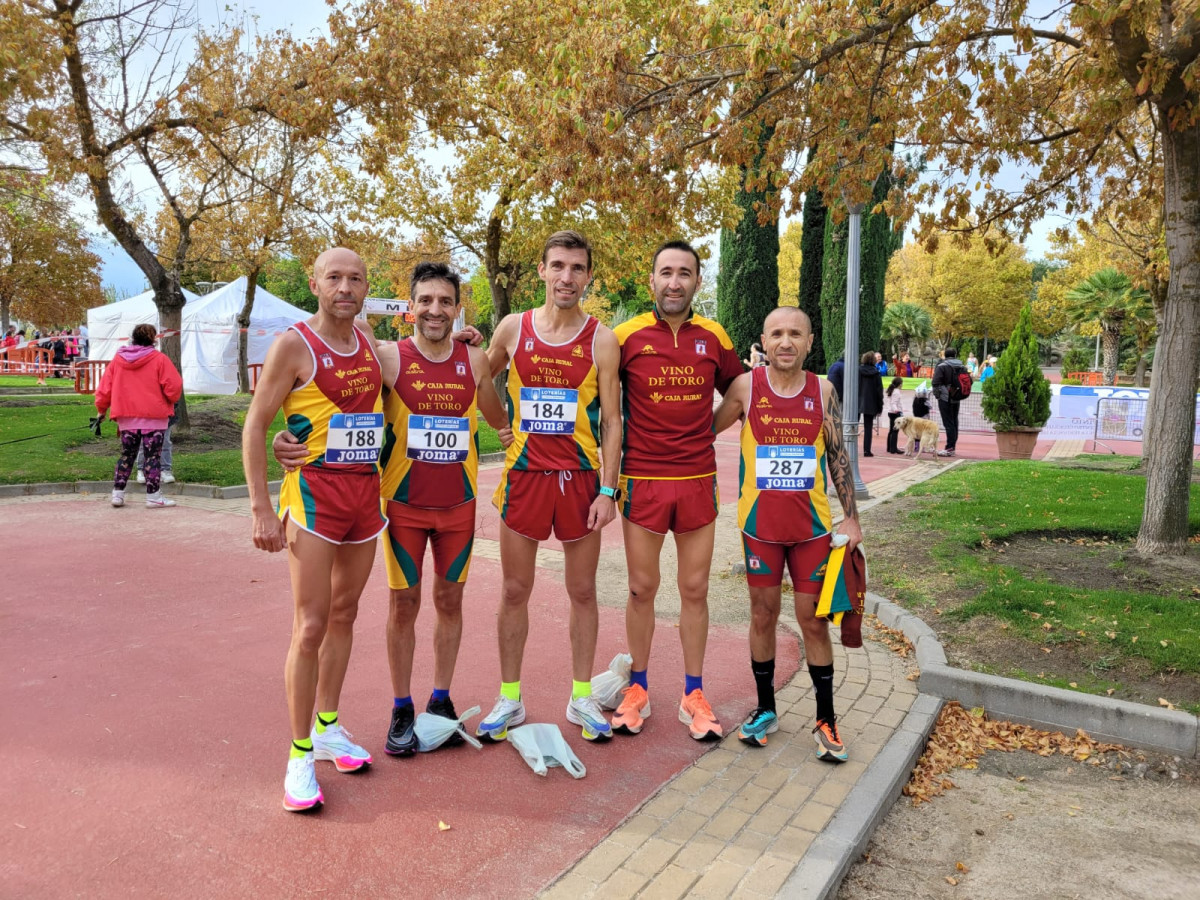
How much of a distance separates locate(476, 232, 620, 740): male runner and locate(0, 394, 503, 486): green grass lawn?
26.8ft

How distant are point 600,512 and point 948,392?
15.1m

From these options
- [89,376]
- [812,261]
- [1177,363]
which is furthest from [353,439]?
[812,261]

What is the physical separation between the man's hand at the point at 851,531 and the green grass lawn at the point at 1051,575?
6.77 feet

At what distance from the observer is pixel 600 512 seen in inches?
157

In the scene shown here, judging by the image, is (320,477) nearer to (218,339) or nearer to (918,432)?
(918,432)

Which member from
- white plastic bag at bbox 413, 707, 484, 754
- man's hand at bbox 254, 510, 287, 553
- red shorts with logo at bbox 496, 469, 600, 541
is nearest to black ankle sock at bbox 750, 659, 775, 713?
red shorts with logo at bbox 496, 469, 600, 541

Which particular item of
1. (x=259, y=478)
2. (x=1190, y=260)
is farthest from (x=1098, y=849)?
(x=1190, y=260)

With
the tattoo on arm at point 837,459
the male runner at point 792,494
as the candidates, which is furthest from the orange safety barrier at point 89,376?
the tattoo on arm at point 837,459

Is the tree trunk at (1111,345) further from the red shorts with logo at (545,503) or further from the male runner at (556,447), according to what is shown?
the red shorts with logo at (545,503)

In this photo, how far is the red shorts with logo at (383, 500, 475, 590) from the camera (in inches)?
150

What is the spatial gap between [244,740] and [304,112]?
1042 cm

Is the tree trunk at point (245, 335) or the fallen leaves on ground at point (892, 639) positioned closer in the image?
the fallen leaves on ground at point (892, 639)

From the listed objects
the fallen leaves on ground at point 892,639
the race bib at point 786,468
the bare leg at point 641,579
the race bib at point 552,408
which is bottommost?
the fallen leaves on ground at point 892,639

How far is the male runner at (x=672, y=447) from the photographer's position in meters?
4.11
